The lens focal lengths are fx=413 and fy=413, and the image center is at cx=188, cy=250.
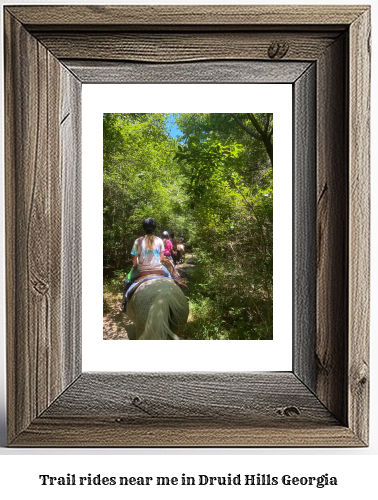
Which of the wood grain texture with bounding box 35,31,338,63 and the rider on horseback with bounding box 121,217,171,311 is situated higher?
the wood grain texture with bounding box 35,31,338,63

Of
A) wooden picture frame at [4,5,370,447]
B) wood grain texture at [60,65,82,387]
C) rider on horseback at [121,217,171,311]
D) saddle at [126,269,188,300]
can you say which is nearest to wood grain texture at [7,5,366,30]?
wooden picture frame at [4,5,370,447]

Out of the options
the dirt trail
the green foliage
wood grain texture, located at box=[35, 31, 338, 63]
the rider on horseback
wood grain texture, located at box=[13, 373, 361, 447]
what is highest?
wood grain texture, located at box=[35, 31, 338, 63]

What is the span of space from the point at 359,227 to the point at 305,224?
11 centimetres

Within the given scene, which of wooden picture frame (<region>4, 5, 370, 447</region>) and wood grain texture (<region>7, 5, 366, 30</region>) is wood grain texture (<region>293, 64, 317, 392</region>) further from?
wood grain texture (<region>7, 5, 366, 30</region>)

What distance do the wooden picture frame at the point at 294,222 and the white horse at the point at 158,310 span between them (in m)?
0.10

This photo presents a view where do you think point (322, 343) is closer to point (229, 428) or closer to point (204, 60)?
point (229, 428)

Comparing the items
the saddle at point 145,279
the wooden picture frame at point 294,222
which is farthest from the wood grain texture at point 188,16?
the saddle at point 145,279

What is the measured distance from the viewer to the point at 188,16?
860 millimetres

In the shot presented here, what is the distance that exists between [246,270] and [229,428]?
34 cm

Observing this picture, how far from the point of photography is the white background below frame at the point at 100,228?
2.96 ft

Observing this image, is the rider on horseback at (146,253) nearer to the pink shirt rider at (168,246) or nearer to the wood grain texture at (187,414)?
the pink shirt rider at (168,246)

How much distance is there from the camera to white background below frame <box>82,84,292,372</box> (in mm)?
903

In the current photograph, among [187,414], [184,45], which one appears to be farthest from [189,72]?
[187,414]

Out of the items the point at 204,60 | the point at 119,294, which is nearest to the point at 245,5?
the point at 204,60
